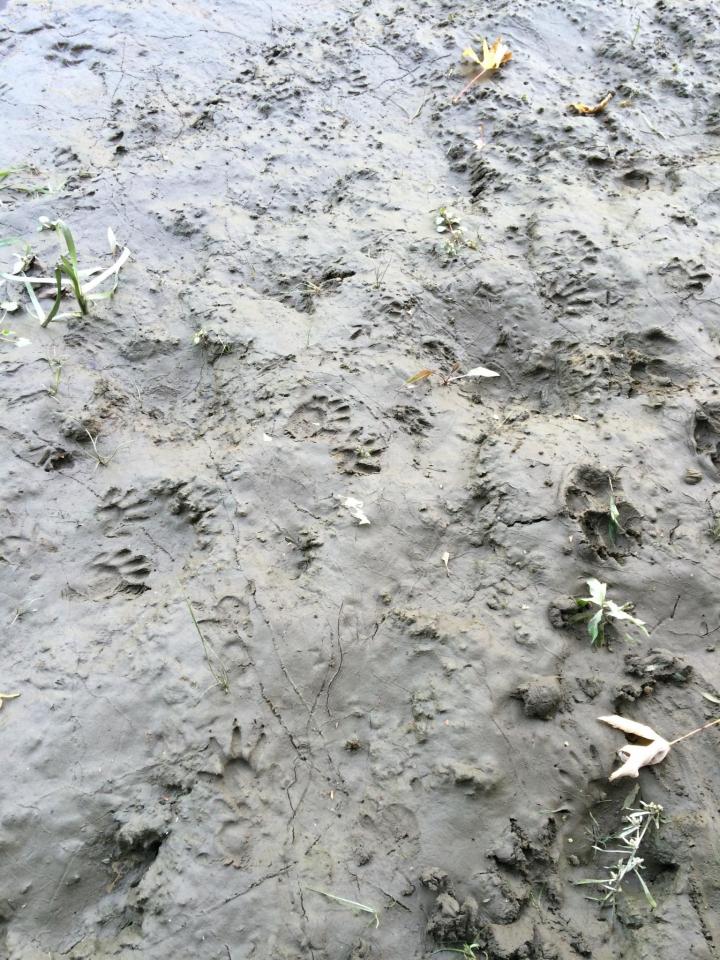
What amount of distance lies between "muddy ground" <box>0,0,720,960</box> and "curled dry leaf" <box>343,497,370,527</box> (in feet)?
0.10

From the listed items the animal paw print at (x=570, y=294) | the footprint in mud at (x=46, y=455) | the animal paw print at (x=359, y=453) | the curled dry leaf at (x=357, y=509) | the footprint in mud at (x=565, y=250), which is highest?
the footprint in mud at (x=565, y=250)

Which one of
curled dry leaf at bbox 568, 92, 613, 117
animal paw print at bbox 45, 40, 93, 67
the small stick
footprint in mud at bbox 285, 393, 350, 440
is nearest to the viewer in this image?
footprint in mud at bbox 285, 393, 350, 440

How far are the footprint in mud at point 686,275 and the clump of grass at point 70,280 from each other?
8.93ft

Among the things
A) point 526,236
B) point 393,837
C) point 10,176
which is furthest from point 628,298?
point 10,176

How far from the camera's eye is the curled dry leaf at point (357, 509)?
9.11 feet

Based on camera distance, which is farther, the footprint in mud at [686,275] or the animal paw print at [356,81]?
the animal paw print at [356,81]

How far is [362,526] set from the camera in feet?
9.10

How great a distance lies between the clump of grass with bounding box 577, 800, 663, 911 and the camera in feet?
7.10

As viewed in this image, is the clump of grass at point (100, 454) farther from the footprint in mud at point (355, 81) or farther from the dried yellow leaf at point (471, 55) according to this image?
the dried yellow leaf at point (471, 55)

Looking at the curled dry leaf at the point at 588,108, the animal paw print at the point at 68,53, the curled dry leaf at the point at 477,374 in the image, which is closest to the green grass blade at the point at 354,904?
the curled dry leaf at the point at 477,374

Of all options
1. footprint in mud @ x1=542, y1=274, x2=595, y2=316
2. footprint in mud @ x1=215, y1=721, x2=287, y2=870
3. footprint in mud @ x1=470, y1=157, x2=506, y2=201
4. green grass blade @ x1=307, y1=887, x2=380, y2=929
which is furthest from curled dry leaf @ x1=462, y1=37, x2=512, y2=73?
green grass blade @ x1=307, y1=887, x2=380, y2=929

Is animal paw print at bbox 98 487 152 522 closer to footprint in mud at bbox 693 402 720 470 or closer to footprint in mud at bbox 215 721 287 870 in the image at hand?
footprint in mud at bbox 215 721 287 870

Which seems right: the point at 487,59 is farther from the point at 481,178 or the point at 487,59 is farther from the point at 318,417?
the point at 318,417

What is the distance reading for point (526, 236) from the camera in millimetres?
3852
